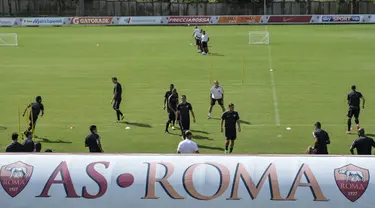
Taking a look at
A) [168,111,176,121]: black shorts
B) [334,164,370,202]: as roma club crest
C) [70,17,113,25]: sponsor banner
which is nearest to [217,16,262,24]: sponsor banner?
[70,17,113,25]: sponsor banner

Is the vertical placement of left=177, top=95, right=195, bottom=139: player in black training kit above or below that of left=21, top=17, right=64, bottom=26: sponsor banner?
below

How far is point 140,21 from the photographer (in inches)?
2618

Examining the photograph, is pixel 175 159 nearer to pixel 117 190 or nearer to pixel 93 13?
pixel 117 190

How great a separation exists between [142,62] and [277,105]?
14150 mm

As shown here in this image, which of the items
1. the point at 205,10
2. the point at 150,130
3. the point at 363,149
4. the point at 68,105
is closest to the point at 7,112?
the point at 68,105

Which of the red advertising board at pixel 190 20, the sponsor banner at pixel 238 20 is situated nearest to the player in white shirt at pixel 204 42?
the red advertising board at pixel 190 20

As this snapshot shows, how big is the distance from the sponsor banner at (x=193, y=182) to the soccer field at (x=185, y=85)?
22.3 ft

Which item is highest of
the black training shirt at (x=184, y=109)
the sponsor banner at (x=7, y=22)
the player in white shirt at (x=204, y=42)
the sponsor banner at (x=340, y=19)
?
the sponsor banner at (x=7, y=22)

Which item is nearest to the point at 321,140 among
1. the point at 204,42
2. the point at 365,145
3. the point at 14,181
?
the point at 365,145

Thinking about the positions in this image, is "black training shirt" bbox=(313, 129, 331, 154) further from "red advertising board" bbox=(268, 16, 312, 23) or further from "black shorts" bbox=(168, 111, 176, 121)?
"red advertising board" bbox=(268, 16, 312, 23)

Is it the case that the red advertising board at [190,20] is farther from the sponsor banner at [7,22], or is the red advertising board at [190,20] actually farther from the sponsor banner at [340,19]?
the sponsor banner at [7,22]

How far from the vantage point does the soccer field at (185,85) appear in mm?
18641

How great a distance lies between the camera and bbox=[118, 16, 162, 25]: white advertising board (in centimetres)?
6588

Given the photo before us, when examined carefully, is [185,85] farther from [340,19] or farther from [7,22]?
[7,22]
